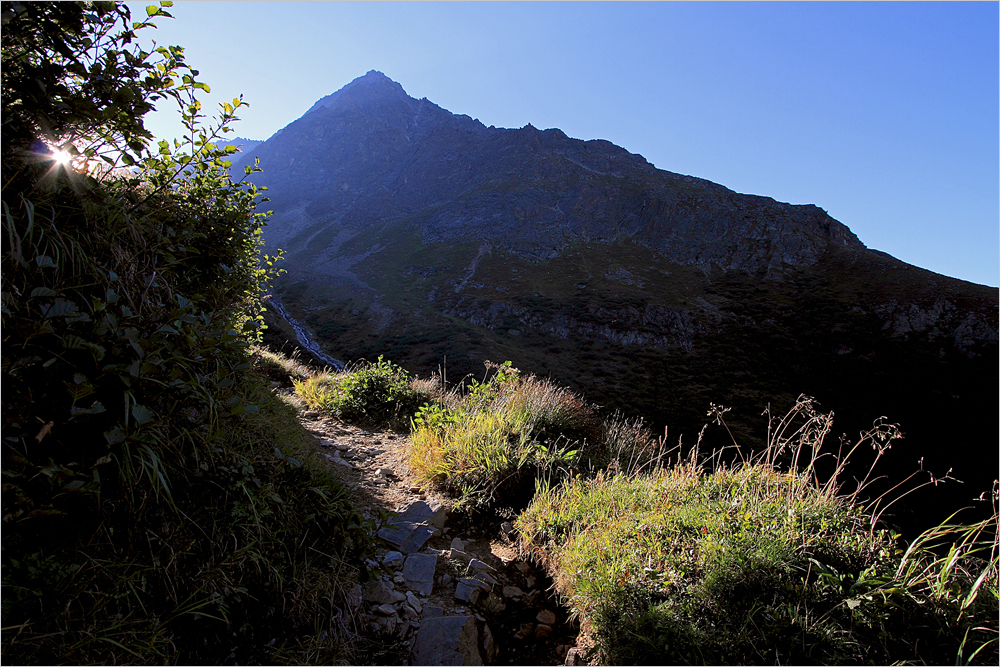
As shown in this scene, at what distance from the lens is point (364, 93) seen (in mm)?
181000

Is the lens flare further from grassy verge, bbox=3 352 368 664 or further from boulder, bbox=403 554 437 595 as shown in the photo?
boulder, bbox=403 554 437 595

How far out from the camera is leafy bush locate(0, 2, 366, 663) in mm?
1573

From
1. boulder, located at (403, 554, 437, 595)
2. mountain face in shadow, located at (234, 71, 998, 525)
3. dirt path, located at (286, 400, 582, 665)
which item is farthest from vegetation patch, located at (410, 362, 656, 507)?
mountain face in shadow, located at (234, 71, 998, 525)

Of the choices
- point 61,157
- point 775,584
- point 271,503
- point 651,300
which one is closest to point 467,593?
point 271,503

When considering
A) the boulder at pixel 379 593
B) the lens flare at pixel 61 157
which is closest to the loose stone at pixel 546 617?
the boulder at pixel 379 593

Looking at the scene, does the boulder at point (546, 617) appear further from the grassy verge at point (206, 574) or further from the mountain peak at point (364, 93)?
the mountain peak at point (364, 93)

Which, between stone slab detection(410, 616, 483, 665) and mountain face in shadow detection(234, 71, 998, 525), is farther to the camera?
mountain face in shadow detection(234, 71, 998, 525)

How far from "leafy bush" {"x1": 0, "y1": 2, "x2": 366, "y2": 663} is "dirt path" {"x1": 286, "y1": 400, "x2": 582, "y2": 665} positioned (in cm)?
37

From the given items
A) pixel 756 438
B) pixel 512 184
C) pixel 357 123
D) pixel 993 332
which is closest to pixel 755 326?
pixel 993 332

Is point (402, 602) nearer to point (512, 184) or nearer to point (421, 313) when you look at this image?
point (421, 313)

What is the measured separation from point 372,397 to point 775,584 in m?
5.94

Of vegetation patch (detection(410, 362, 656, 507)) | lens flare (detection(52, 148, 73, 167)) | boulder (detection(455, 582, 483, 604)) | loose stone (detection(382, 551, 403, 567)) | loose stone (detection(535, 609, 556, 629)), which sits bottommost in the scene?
loose stone (detection(535, 609, 556, 629))

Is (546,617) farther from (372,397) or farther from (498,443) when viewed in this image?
(372,397)

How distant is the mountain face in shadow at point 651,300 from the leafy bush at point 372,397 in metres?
6.68
